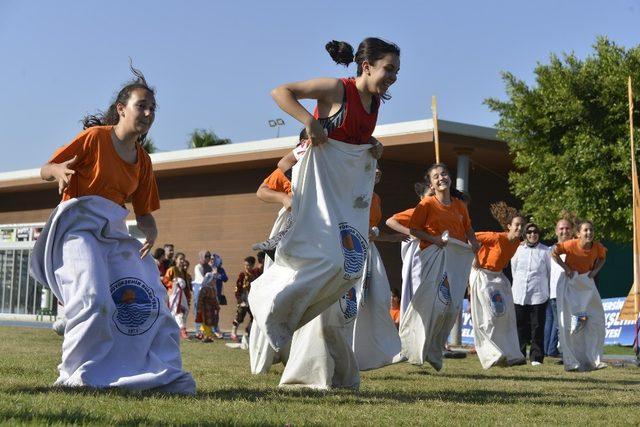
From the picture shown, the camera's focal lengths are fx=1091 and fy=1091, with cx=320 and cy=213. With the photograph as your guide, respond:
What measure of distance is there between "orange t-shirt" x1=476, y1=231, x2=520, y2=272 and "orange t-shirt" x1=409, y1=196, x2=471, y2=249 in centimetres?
141

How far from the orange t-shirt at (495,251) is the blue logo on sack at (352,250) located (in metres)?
5.43

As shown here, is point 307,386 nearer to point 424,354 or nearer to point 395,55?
point 395,55

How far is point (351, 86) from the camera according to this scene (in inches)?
274

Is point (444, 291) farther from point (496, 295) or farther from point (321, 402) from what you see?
point (321, 402)

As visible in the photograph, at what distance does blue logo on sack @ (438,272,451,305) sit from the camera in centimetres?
1052

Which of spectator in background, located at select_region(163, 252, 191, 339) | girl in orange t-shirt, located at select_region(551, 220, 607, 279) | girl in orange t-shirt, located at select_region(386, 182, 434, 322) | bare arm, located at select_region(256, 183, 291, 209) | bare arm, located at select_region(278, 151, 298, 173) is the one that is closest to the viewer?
bare arm, located at select_region(278, 151, 298, 173)

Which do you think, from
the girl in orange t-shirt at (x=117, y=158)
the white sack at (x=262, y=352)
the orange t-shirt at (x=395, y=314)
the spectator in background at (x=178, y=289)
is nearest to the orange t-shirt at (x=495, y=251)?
the white sack at (x=262, y=352)

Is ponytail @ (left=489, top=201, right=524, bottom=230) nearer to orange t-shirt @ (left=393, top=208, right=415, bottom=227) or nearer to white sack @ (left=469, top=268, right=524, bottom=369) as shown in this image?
white sack @ (left=469, top=268, right=524, bottom=369)

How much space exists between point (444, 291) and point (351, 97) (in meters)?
4.06

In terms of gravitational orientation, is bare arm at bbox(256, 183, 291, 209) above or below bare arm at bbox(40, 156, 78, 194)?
above

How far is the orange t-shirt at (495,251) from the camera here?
12039 mm

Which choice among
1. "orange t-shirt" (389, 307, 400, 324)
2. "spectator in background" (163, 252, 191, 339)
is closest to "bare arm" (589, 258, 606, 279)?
"orange t-shirt" (389, 307, 400, 324)

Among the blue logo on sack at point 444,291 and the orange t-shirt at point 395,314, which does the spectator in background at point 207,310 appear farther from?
the blue logo on sack at point 444,291

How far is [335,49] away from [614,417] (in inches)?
118
